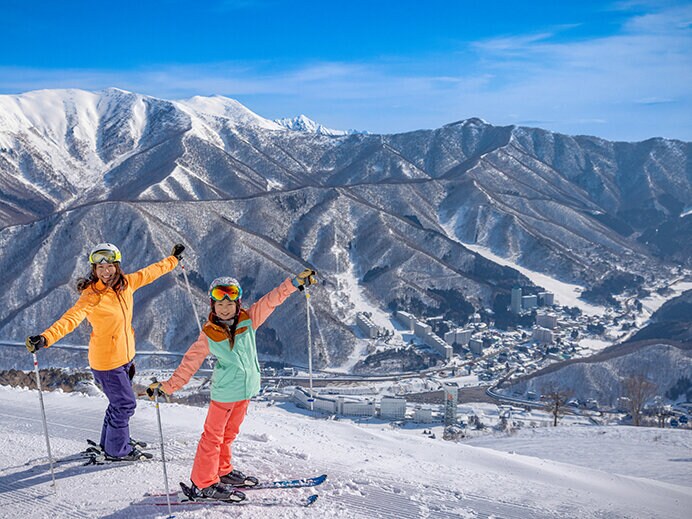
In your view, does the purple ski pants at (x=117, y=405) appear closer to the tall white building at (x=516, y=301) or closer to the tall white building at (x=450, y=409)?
the tall white building at (x=450, y=409)

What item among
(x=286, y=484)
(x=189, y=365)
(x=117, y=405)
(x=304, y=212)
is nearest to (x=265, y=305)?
(x=189, y=365)

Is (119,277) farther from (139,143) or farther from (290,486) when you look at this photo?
(139,143)

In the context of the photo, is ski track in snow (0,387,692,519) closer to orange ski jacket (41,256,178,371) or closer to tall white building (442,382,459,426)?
orange ski jacket (41,256,178,371)

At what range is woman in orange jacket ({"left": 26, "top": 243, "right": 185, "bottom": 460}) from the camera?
700cm

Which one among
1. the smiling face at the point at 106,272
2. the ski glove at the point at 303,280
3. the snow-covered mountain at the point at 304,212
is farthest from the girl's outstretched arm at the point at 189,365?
the snow-covered mountain at the point at 304,212

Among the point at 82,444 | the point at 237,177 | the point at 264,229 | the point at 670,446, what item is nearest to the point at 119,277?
the point at 82,444

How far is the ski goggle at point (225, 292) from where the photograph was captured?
624 centimetres

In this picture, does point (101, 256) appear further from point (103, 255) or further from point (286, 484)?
point (286, 484)

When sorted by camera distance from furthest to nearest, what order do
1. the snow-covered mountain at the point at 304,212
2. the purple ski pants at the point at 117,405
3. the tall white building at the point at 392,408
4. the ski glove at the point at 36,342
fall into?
the snow-covered mountain at the point at 304,212 → the tall white building at the point at 392,408 → the purple ski pants at the point at 117,405 → the ski glove at the point at 36,342

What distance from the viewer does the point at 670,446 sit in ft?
48.3

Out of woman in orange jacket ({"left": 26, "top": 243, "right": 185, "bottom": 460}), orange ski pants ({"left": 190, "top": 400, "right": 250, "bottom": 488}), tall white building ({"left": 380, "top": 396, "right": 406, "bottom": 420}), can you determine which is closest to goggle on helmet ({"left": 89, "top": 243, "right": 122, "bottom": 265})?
woman in orange jacket ({"left": 26, "top": 243, "right": 185, "bottom": 460})

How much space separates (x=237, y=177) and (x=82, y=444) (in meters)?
136

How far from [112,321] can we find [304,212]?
10241cm

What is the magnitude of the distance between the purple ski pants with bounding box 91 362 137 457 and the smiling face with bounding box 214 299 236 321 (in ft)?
6.82
